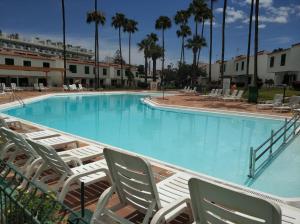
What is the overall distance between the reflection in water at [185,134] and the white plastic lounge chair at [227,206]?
467 cm

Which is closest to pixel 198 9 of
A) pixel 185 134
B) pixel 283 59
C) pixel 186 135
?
pixel 283 59

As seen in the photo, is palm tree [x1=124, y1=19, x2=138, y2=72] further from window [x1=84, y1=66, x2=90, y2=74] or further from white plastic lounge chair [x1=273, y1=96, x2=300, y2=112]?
white plastic lounge chair [x1=273, y1=96, x2=300, y2=112]

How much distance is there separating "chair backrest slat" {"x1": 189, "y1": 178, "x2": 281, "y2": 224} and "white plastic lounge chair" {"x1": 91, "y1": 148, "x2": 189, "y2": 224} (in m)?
0.59

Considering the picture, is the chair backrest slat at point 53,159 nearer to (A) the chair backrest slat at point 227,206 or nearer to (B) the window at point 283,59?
(A) the chair backrest slat at point 227,206

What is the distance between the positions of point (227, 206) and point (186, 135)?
9.60 m

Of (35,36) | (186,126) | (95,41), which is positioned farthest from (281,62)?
(35,36)

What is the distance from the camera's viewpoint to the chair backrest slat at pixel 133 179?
2.60m

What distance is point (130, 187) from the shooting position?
294 cm

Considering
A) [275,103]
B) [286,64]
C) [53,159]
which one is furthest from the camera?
[286,64]

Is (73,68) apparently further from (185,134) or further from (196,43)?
(185,134)

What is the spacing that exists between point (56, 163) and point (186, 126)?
1010 cm

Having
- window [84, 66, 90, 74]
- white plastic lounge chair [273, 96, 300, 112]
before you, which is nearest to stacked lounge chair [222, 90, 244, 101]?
white plastic lounge chair [273, 96, 300, 112]

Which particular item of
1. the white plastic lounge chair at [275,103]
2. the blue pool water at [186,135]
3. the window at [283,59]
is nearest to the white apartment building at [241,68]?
the window at [283,59]

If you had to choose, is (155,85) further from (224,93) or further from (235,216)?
(235,216)
